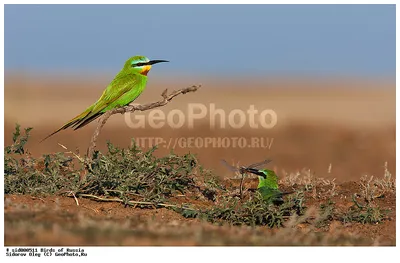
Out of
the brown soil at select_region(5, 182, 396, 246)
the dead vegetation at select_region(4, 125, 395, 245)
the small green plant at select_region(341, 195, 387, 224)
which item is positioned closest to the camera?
the brown soil at select_region(5, 182, 396, 246)

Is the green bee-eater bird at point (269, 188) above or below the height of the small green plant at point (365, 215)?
above

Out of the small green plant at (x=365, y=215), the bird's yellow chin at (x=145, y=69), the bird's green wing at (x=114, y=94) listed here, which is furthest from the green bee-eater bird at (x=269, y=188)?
the bird's yellow chin at (x=145, y=69)

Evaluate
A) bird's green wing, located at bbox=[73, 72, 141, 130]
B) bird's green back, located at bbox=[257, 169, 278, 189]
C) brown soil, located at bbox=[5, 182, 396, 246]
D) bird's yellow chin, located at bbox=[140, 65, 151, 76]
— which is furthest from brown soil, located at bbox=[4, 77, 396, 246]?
bird's yellow chin, located at bbox=[140, 65, 151, 76]

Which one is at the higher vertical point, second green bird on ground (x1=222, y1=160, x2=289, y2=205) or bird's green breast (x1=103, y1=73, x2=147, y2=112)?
bird's green breast (x1=103, y1=73, x2=147, y2=112)

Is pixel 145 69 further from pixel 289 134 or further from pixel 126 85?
pixel 289 134

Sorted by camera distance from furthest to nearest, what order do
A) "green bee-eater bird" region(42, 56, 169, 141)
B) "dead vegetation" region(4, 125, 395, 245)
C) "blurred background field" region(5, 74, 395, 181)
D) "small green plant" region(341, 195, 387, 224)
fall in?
"blurred background field" region(5, 74, 395, 181), "green bee-eater bird" region(42, 56, 169, 141), "small green plant" region(341, 195, 387, 224), "dead vegetation" region(4, 125, 395, 245)

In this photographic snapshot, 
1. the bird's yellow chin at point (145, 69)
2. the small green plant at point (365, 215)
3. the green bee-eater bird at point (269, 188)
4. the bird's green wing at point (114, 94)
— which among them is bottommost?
the small green plant at point (365, 215)

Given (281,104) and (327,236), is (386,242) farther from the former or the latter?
(281,104)

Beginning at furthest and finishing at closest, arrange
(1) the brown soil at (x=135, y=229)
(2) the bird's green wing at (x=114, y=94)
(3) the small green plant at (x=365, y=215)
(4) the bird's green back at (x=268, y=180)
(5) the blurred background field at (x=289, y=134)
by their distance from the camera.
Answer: (5) the blurred background field at (x=289, y=134)
(2) the bird's green wing at (x=114, y=94)
(4) the bird's green back at (x=268, y=180)
(3) the small green plant at (x=365, y=215)
(1) the brown soil at (x=135, y=229)

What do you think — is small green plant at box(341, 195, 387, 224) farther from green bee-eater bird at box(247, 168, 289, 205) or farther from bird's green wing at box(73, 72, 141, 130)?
bird's green wing at box(73, 72, 141, 130)

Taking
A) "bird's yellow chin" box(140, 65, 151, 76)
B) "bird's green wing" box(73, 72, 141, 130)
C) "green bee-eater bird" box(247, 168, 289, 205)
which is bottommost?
"green bee-eater bird" box(247, 168, 289, 205)

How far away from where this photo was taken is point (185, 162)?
6609 mm

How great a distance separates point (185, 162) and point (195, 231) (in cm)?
164

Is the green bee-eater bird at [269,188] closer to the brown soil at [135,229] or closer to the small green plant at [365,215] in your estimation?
the brown soil at [135,229]
